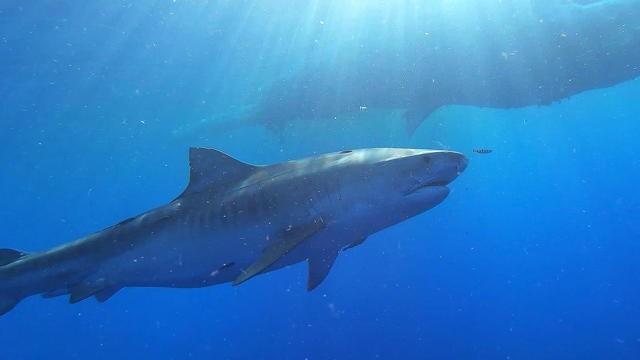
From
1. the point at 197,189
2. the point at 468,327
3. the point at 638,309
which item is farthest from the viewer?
the point at 638,309

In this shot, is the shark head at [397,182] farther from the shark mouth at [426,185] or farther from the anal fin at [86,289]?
the anal fin at [86,289]

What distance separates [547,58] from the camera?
16.0 m

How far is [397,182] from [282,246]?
1443mm

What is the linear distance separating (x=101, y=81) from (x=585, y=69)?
21.8 m

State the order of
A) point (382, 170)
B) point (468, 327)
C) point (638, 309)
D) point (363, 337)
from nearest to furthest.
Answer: point (382, 170)
point (363, 337)
point (468, 327)
point (638, 309)

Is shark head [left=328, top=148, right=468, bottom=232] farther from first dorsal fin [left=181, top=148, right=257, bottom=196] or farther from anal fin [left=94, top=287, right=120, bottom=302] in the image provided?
anal fin [left=94, top=287, right=120, bottom=302]

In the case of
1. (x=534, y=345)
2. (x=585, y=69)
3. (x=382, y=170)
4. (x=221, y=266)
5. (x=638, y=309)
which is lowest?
(x=638, y=309)

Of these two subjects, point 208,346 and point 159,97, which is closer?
point 159,97

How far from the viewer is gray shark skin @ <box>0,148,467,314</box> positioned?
16.9ft

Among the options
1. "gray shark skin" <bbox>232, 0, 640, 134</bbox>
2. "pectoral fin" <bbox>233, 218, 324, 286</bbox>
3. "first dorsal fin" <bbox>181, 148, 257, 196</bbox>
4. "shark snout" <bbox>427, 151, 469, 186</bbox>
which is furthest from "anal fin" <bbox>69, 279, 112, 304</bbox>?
"gray shark skin" <bbox>232, 0, 640, 134</bbox>

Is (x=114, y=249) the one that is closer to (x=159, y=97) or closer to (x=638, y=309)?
(x=159, y=97)

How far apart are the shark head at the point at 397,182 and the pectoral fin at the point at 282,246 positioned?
48 centimetres

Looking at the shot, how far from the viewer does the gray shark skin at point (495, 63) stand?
14.6 metres

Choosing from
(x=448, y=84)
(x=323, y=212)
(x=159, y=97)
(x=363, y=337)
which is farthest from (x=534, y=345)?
→ (x=159, y=97)
